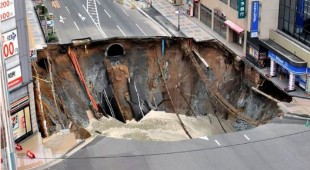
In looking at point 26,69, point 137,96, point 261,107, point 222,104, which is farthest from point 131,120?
point 26,69

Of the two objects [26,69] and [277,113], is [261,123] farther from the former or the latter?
[26,69]

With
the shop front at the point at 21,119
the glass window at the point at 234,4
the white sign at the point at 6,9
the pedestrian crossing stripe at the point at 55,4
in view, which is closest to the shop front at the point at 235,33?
the glass window at the point at 234,4

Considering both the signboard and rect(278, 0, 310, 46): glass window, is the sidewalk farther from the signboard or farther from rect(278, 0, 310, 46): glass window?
rect(278, 0, 310, 46): glass window

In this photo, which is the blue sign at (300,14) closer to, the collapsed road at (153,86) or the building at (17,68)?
the collapsed road at (153,86)

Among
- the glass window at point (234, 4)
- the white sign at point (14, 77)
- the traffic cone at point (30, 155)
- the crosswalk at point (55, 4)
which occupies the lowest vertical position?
the traffic cone at point (30, 155)

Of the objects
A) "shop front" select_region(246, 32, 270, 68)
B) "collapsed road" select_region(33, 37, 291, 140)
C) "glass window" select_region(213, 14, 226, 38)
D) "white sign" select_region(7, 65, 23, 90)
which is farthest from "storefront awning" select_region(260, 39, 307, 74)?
"white sign" select_region(7, 65, 23, 90)

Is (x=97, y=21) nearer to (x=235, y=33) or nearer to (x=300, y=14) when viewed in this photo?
(x=235, y=33)
